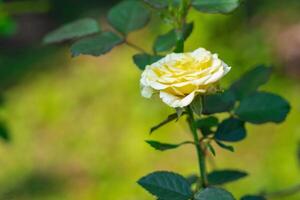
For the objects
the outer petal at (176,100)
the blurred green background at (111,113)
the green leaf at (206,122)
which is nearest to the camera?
the outer petal at (176,100)

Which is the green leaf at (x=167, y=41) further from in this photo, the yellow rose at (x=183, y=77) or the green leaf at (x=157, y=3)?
the yellow rose at (x=183, y=77)

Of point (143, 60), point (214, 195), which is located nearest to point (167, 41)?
point (143, 60)

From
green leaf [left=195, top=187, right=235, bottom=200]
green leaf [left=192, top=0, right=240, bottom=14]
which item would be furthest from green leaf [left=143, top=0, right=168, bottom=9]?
green leaf [left=195, top=187, right=235, bottom=200]

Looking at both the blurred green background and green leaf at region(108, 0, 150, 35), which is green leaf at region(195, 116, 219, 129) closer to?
green leaf at region(108, 0, 150, 35)

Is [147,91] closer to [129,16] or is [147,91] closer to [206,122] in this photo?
[206,122]

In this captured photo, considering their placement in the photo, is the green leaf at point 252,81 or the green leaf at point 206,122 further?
the green leaf at point 252,81

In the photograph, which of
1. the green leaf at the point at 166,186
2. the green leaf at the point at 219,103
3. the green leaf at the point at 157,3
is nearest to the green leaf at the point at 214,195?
the green leaf at the point at 166,186
